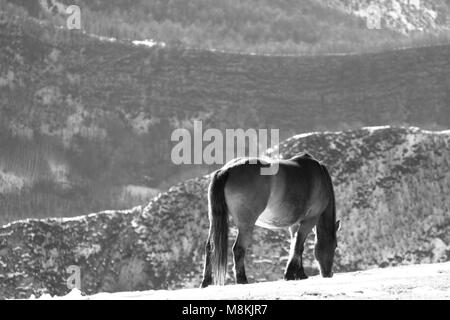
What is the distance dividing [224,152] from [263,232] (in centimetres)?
2396

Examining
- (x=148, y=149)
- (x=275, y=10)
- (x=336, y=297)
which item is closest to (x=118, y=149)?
(x=148, y=149)

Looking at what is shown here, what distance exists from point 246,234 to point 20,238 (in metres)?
14.4

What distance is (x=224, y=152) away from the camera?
158 feet

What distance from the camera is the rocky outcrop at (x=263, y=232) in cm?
2342

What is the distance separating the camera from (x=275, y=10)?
70000mm

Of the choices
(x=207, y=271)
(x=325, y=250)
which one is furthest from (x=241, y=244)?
(x=325, y=250)

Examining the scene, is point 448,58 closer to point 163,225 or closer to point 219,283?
point 163,225

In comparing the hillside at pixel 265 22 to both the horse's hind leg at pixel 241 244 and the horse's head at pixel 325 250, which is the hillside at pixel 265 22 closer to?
the horse's head at pixel 325 250

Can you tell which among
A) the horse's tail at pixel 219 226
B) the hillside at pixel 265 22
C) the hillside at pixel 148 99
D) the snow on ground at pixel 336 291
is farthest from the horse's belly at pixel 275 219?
the hillside at pixel 265 22

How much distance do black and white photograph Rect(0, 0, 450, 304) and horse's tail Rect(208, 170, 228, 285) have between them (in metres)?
0.02

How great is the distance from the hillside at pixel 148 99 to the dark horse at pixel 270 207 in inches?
1118

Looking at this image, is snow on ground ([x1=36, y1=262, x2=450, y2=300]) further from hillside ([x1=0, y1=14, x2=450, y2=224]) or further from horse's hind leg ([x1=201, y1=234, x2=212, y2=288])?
hillside ([x1=0, y1=14, x2=450, y2=224])

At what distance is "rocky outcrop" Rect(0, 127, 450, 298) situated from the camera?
2342 cm

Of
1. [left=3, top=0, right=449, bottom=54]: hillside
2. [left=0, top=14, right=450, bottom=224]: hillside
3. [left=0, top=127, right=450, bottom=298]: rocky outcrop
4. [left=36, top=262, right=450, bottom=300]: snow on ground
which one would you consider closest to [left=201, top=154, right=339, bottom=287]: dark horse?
[left=36, top=262, right=450, bottom=300]: snow on ground
